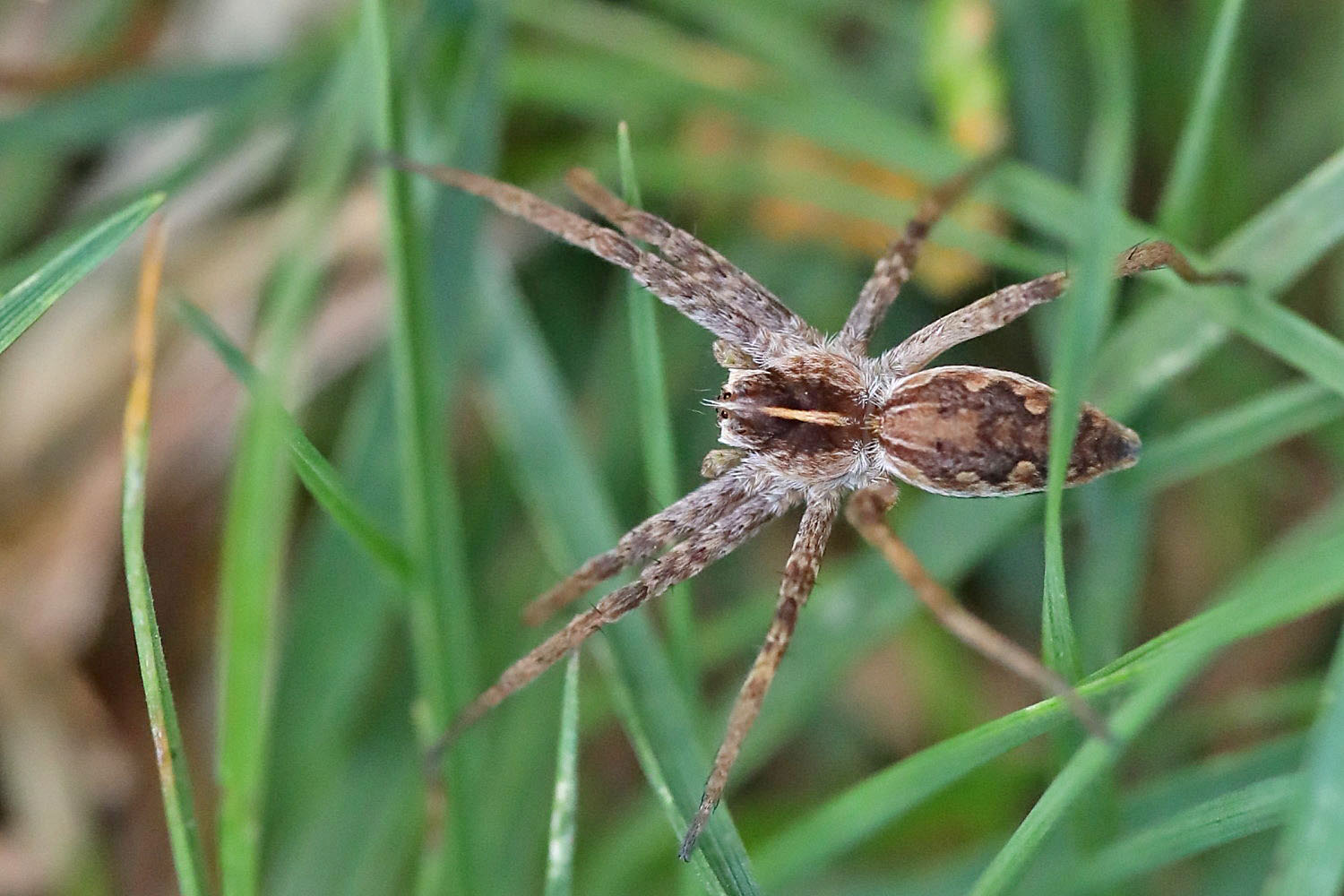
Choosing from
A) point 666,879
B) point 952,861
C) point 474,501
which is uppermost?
point 474,501

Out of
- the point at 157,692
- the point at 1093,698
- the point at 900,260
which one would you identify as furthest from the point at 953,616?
the point at 157,692

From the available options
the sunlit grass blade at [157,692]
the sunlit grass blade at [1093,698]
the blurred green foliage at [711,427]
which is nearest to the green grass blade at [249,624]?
the blurred green foliage at [711,427]

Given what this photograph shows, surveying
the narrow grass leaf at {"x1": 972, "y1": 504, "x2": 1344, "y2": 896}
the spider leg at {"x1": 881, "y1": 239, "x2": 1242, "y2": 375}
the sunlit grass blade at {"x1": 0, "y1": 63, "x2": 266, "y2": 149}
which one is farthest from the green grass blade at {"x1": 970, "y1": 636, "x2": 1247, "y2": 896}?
the sunlit grass blade at {"x1": 0, "y1": 63, "x2": 266, "y2": 149}

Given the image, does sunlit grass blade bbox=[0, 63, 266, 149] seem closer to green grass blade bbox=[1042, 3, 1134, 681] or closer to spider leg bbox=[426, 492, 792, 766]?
spider leg bbox=[426, 492, 792, 766]

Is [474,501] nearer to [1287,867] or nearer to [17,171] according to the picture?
[17,171]

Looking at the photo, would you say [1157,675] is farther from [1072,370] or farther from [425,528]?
[425,528]

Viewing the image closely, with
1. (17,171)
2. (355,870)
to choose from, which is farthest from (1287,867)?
(17,171)

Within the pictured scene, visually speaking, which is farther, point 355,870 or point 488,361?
point 488,361
